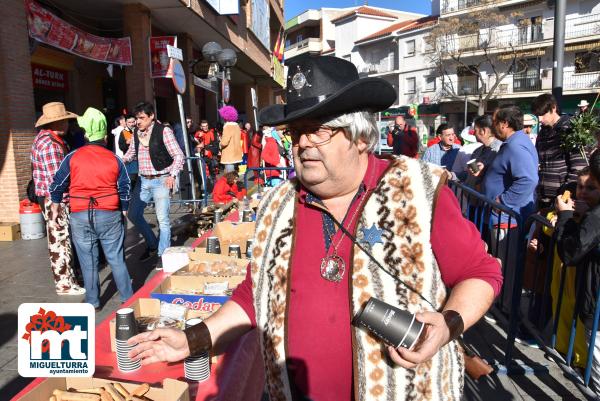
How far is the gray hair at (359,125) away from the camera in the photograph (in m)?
1.53

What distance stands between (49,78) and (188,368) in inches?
470

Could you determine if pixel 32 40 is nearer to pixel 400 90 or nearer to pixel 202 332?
pixel 202 332

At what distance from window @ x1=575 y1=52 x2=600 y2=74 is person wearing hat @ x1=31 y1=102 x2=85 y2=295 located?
119 feet

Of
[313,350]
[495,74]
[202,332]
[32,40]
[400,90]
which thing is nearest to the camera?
[313,350]

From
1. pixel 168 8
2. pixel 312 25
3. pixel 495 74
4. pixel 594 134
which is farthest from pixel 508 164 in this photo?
pixel 312 25

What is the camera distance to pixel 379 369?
146 centimetres

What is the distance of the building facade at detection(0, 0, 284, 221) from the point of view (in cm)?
788

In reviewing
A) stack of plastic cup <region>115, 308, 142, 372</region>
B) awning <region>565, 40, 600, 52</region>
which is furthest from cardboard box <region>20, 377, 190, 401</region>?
awning <region>565, 40, 600, 52</region>

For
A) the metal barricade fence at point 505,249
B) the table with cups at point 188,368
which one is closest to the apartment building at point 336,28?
the metal barricade fence at point 505,249

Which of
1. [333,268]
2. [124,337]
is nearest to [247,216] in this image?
[124,337]

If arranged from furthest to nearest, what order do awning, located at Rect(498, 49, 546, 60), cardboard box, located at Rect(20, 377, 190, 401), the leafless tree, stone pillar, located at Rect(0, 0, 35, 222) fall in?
the leafless tree, awning, located at Rect(498, 49, 546, 60), stone pillar, located at Rect(0, 0, 35, 222), cardboard box, located at Rect(20, 377, 190, 401)

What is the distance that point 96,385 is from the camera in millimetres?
2109

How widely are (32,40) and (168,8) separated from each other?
4687mm

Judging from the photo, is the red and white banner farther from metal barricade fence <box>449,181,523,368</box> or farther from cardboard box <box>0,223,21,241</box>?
metal barricade fence <box>449,181,523,368</box>
